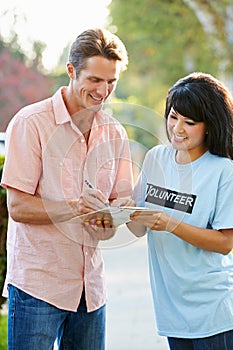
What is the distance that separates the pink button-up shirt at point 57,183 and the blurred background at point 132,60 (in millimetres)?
89

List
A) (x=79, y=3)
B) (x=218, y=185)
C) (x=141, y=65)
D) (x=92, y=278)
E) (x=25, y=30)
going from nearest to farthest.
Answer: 1. (x=218, y=185)
2. (x=92, y=278)
3. (x=79, y=3)
4. (x=25, y=30)
5. (x=141, y=65)

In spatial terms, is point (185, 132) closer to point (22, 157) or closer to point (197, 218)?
point (197, 218)

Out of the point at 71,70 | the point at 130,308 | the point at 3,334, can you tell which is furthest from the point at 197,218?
the point at 130,308

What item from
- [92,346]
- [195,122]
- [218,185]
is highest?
[195,122]

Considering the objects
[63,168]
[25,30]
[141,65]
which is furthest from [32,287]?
[141,65]

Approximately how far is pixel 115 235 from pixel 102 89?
0.46 metres

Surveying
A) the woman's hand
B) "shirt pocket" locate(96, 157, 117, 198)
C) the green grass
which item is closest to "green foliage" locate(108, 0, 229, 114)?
the green grass

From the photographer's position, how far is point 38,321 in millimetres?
2557

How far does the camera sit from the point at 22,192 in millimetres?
2516

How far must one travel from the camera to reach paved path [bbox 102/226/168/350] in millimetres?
5160

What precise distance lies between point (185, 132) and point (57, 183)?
1.39 feet

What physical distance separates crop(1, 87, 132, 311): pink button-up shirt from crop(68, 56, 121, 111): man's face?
85 millimetres

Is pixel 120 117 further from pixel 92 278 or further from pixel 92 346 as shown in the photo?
pixel 92 346

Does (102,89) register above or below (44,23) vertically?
below
